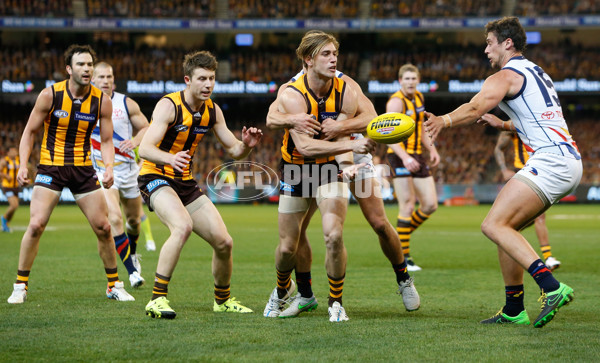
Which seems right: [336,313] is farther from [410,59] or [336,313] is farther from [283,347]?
[410,59]

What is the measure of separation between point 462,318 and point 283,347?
199 cm

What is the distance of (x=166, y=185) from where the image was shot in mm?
6750

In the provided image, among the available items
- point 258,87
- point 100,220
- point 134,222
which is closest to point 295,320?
point 100,220

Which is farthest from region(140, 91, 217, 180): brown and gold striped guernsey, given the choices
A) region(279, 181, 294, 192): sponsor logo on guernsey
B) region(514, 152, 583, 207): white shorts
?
region(514, 152, 583, 207): white shorts

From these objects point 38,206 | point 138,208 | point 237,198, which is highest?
point 38,206

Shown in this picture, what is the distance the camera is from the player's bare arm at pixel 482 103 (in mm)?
5559

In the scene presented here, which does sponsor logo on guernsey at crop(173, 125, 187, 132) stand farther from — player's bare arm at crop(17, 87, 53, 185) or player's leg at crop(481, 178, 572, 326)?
player's leg at crop(481, 178, 572, 326)

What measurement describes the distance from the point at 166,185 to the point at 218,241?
0.70m

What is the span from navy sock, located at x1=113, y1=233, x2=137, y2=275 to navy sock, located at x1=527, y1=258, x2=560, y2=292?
4.91 meters

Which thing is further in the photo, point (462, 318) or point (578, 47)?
point (578, 47)

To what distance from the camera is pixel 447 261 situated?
11469 millimetres

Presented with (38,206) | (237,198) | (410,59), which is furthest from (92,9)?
(38,206)

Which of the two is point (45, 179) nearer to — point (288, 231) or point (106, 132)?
point (106, 132)

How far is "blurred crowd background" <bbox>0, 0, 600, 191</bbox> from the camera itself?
37000 mm
